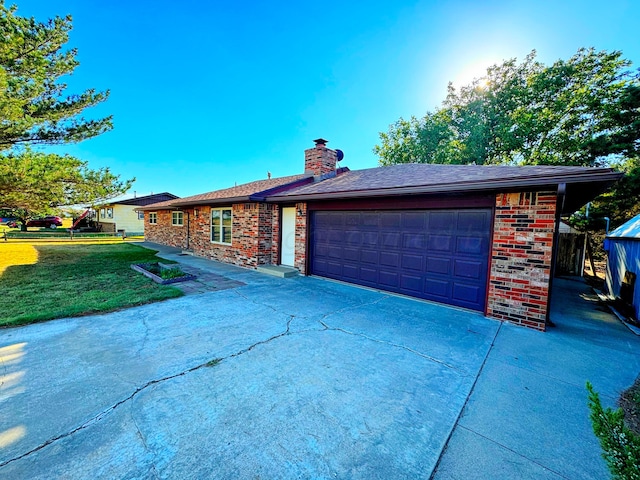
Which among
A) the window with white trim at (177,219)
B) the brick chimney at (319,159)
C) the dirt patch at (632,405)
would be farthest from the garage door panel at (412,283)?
the window with white trim at (177,219)

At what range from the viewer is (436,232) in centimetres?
577

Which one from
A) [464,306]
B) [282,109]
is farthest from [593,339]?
[282,109]

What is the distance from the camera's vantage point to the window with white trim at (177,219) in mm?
15434

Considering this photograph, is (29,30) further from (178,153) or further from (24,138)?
(178,153)

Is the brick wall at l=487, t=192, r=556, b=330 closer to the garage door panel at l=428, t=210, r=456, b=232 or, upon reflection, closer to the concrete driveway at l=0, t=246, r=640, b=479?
the concrete driveway at l=0, t=246, r=640, b=479

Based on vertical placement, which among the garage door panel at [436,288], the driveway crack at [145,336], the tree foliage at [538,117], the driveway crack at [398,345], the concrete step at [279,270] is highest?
the tree foliage at [538,117]

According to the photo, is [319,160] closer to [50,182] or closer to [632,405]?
[50,182]

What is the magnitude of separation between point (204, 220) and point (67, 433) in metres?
10.6

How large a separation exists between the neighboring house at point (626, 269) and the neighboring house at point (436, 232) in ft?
4.41

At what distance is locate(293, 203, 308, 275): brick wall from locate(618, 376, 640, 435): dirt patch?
22.2 ft

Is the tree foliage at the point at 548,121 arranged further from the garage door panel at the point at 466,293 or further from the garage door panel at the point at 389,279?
the garage door panel at the point at 389,279

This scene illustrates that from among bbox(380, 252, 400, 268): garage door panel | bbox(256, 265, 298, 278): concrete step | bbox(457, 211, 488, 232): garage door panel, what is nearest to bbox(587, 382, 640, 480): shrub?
bbox(457, 211, 488, 232): garage door panel

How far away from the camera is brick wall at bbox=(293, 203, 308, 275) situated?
27.5ft

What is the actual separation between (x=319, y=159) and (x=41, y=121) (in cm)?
925
